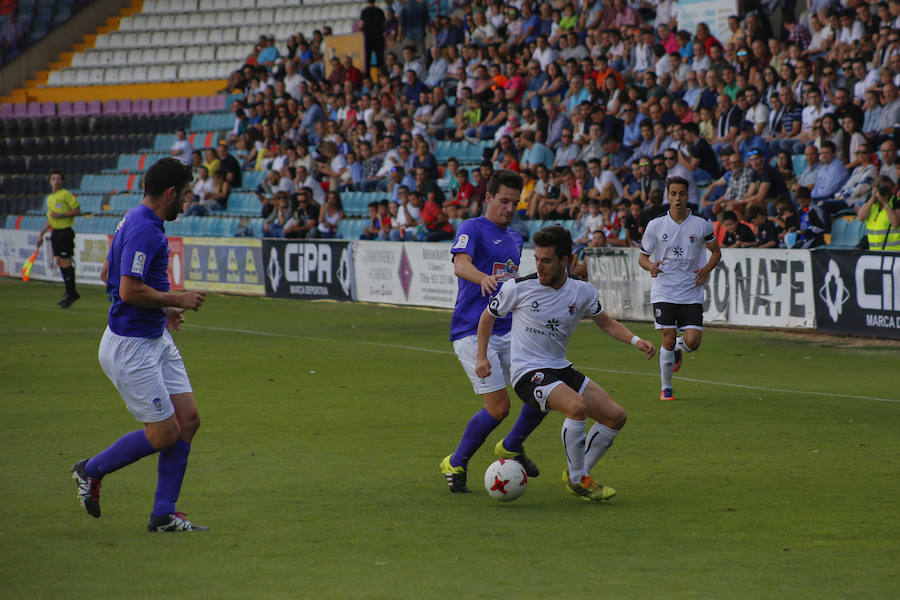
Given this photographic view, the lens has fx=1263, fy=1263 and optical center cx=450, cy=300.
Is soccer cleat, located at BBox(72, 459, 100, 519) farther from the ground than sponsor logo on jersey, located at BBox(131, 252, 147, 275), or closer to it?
closer to it

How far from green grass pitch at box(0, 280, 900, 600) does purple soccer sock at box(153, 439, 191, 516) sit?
0.52 ft

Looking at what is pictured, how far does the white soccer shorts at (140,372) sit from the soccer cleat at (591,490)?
250 cm

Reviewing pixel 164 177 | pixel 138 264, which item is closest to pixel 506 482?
pixel 138 264

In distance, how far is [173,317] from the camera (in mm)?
7082

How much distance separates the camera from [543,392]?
7.66m

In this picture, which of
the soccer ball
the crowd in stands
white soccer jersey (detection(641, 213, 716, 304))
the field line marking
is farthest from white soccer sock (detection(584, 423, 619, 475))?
the crowd in stands

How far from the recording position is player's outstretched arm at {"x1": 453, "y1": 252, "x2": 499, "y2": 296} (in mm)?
7875

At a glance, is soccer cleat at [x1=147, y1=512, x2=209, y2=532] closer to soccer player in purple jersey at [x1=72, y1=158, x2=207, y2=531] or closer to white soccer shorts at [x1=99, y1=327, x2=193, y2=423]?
soccer player in purple jersey at [x1=72, y1=158, x2=207, y2=531]

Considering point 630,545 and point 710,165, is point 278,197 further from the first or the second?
point 630,545

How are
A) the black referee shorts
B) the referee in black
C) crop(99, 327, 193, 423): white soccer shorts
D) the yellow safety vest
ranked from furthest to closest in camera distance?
1. the black referee shorts
2. the referee in black
3. the yellow safety vest
4. crop(99, 327, 193, 423): white soccer shorts

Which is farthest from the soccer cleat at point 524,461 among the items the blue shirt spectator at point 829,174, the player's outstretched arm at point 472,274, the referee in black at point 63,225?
the referee in black at point 63,225

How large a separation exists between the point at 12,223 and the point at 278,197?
12.5 m

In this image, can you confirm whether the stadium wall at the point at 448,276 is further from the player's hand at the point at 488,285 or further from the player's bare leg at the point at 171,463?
the player's bare leg at the point at 171,463

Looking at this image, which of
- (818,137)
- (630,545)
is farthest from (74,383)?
(818,137)
